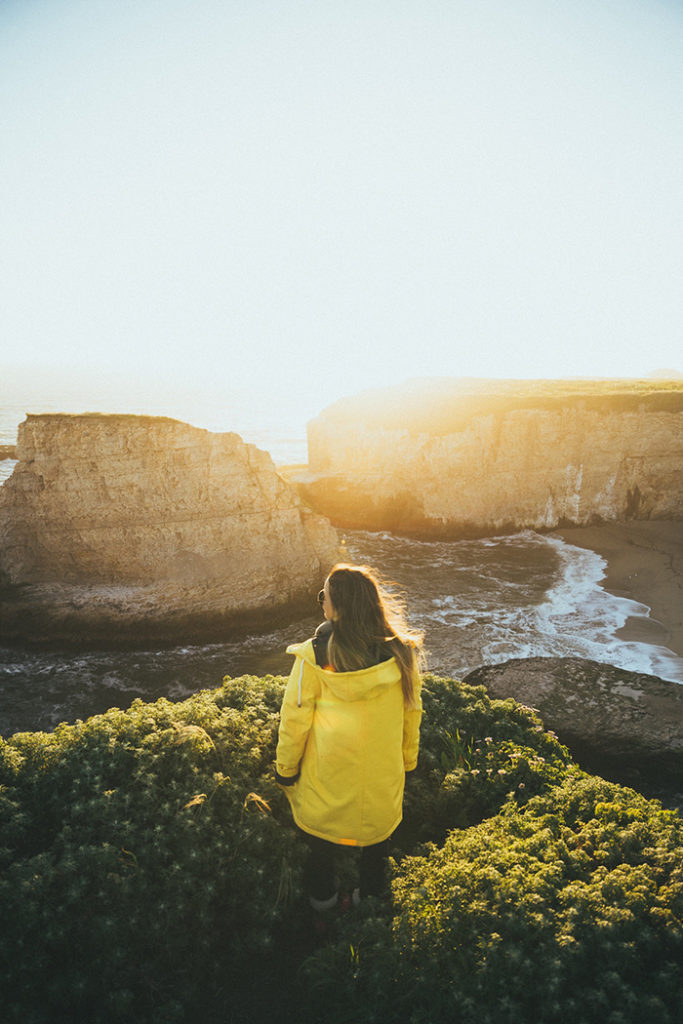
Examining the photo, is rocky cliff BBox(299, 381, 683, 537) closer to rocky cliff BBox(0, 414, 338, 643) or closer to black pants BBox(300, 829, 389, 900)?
rocky cliff BBox(0, 414, 338, 643)

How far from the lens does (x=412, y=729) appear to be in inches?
148

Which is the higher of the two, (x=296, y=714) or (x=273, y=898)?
(x=296, y=714)

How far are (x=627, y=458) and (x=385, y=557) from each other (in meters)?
12.4

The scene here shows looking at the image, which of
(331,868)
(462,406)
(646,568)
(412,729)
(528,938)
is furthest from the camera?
(462,406)

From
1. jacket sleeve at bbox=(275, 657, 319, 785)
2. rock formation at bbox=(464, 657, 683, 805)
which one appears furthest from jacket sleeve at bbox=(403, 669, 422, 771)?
rock formation at bbox=(464, 657, 683, 805)

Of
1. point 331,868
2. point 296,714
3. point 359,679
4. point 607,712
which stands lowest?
point 607,712

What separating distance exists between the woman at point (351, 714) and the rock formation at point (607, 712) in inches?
249

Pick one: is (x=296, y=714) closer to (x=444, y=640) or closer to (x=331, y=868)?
(x=331, y=868)

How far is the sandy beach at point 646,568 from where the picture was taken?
15000 millimetres

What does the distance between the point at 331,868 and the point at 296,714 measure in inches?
55.9

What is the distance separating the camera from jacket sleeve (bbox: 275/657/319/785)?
11.3 ft

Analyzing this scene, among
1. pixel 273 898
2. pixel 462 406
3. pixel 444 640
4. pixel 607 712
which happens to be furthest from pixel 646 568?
pixel 273 898

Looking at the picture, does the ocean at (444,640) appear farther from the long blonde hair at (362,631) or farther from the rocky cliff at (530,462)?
the long blonde hair at (362,631)

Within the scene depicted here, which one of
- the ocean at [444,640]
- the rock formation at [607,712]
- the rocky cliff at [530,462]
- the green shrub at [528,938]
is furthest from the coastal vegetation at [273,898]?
the rocky cliff at [530,462]
